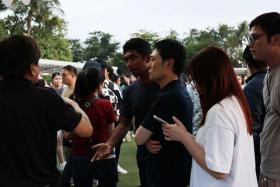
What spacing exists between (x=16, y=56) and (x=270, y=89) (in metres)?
→ 1.69

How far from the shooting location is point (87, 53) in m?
91.8

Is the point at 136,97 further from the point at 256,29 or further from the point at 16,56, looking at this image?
the point at 16,56

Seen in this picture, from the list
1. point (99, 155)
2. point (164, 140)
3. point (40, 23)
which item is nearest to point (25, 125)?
point (164, 140)

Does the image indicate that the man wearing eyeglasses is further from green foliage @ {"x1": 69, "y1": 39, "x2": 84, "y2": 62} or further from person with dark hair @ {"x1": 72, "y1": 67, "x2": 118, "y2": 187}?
green foliage @ {"x1": 69, "y1": 39, "x2": 84, "y2": 62}

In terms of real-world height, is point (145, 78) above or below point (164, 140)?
above

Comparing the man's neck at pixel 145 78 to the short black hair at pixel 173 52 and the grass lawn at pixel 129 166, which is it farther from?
the grass lawn at pixel 129 166

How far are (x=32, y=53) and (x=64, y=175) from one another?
2659 mm

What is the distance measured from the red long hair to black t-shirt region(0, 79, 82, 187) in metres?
0.78

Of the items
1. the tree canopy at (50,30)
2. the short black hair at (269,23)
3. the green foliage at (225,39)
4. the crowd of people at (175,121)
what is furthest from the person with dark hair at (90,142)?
the green foliage at (225,39)

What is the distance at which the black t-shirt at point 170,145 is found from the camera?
287 cm

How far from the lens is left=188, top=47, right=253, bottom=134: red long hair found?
2.29 metres

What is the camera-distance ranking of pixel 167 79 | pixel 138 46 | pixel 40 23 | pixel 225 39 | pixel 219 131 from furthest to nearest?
pixel 225 39
pixel 40 23
pixel 138 46
pixel 167 79
pixel 219 131

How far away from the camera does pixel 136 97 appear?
3.71 meters

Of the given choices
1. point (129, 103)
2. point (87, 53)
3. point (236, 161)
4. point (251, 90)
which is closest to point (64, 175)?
point (129, 103)
